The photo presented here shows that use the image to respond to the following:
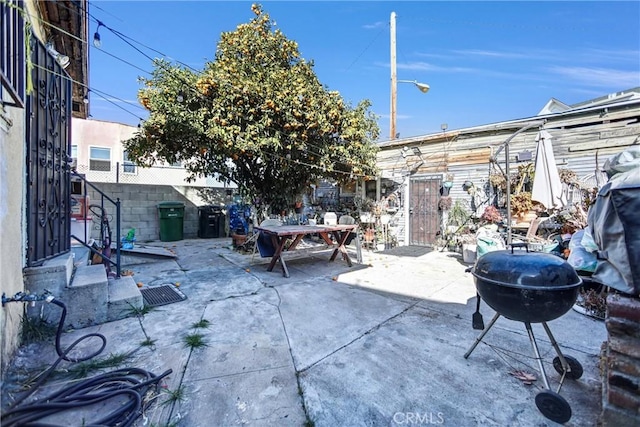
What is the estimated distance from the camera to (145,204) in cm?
869

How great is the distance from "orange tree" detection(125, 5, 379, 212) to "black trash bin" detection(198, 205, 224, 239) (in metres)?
2.22

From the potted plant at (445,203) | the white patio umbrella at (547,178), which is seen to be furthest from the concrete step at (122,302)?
the potted plant at (445,203)

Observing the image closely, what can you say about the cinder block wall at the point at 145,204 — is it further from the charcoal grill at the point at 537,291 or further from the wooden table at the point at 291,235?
the charcoal grill at the point at 537,291

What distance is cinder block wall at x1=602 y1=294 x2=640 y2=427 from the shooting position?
1420 millimetres

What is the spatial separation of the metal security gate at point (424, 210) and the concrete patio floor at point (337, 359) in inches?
155

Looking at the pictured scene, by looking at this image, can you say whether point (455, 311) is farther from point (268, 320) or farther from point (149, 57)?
point (149, 57)

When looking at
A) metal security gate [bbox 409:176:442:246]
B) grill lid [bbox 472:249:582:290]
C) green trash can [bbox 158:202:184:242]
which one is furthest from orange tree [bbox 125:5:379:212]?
grill lid [bbox 472:249:582:290]

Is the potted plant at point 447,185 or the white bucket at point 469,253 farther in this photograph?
the potted plant at point 447,185

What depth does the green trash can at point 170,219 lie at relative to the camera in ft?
28.0

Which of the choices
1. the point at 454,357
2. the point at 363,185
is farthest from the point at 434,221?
the point at 454,357

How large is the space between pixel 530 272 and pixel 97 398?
2731 mm

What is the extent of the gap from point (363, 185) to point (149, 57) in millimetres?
6347

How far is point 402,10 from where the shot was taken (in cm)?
899
